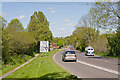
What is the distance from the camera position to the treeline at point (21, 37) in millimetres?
25997

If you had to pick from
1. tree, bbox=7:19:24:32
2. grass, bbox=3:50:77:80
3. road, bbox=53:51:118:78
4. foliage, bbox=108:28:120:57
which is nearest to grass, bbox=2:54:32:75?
grass, bbox=3:50:77:80

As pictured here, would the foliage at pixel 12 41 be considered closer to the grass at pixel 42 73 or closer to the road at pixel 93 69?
the road at pixel 93 69

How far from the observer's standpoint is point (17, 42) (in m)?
35.4

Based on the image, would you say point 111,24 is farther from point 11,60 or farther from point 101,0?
point 11,60

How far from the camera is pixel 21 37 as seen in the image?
3619cm

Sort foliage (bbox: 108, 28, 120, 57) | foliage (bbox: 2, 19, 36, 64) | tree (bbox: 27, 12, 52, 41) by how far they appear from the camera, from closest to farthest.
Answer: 1. foliage (bbox: 2, 19, 36, 64)
2. foliage (bbox: 108, 28, 120, 57)
3. tree (bbox: 27, 12, 52, 41)

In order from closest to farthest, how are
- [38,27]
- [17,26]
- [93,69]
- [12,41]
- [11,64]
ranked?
[93,69] → [11,64] → [12,41] → [17,26] → [38,27]

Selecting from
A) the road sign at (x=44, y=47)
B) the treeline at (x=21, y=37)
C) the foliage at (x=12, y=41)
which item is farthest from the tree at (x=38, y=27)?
the road sign at (x=44, y=47)

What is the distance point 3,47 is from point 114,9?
1839 centimetres

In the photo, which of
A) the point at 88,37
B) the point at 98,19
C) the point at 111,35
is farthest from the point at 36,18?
the point at 98,19

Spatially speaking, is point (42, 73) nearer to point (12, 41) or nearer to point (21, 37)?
point (12, 41)

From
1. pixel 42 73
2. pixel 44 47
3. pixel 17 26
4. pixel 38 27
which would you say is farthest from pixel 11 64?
pixel 38 27

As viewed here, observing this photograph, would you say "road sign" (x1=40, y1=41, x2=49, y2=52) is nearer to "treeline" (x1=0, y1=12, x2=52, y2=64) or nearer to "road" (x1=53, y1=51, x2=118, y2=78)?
"treeline" (x1=0, y1=12, x2=52, y2=64)

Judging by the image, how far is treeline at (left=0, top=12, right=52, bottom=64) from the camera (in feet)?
85.3
